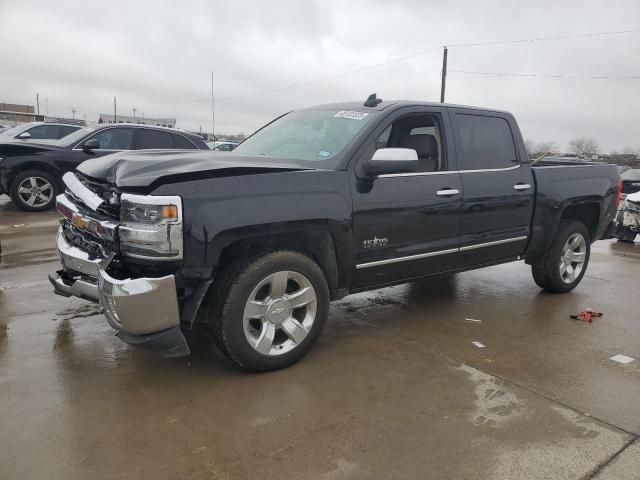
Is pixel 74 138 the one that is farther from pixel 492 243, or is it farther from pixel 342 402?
pixel 342 402

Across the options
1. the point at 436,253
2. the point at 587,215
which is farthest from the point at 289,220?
the point at 587,215

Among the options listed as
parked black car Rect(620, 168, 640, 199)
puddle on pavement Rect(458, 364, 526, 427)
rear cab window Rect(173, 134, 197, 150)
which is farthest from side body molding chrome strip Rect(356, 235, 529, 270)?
parked black car Rect(620, 168, 640, 199)

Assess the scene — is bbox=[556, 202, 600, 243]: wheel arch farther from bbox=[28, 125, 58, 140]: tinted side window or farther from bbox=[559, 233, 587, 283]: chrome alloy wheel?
bbox=[28, 125, 58, 140]: tinted side window

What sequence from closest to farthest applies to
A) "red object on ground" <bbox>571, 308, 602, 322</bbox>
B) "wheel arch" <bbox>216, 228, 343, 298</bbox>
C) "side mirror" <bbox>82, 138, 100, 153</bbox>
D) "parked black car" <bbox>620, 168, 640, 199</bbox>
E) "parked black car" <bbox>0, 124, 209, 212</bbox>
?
"wheel arch" <bbox>216, 228, 343, 298</bbox> → "red object on ground" <bbox>571, 308, 602, 322</bbox> → "side mirror" <bbox>82, 138, 100, 153</bbox> → "parked black car" <bbox>0, 124, 209, 212</bbox> → "parked black car" <bbox>620, 168, 640, 199</bbox>

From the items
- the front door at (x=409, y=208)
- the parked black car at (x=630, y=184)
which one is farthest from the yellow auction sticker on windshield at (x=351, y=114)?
the parked black car at (x=630, y=184)

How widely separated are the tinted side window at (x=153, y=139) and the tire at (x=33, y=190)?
1737mm

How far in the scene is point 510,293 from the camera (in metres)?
5.80

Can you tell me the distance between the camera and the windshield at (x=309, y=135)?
3.99 metres

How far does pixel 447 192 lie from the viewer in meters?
4.33

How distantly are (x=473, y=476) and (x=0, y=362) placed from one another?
307cm

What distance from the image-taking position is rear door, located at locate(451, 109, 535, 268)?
15.0ft

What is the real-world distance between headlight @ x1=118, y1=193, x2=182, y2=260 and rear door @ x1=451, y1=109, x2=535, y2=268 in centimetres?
252

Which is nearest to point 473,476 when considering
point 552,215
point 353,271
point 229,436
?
point 229,436

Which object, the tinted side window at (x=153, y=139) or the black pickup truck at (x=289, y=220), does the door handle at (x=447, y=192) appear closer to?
the black pickup truck at (x=289, y=220)
